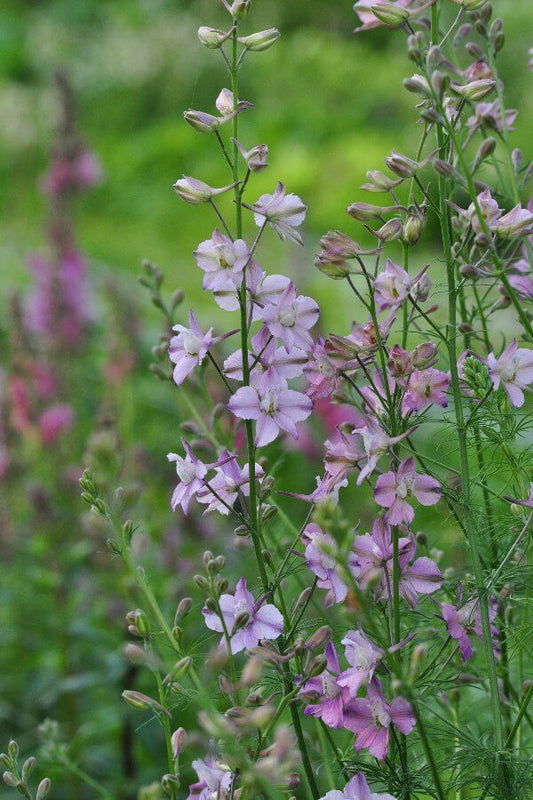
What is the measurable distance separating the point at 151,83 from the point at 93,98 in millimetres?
391

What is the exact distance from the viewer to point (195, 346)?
24.0 inches

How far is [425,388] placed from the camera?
1.95 ft

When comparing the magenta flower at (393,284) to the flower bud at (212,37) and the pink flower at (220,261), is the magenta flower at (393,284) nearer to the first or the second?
the pink flower at (220,261)

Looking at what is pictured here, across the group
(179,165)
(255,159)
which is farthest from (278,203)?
(179,165)

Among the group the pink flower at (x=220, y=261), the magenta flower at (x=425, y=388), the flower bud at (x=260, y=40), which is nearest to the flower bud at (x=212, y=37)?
the flower bud at (x=260, y=40)

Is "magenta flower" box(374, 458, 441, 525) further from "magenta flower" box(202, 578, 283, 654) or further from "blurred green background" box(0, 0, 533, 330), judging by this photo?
"blurred green background" box(0, 0, 533, 330)

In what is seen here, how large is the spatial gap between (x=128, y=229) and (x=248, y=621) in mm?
5032

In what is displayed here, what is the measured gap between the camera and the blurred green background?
5.20m

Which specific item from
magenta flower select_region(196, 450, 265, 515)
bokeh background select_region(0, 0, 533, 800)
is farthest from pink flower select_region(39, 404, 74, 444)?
magenta flower select_region(196, 450, 265, 515)

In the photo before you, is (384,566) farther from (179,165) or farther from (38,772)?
(179,165)

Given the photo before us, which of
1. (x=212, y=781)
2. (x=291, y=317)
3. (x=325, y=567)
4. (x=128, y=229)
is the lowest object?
(x=128, y=229)

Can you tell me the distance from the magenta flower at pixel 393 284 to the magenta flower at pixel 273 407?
2.9 inches

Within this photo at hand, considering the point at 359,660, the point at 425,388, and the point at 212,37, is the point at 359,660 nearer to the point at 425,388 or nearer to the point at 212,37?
the point at 425,388

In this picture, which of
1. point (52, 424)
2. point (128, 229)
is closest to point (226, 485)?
point (52, 424)
